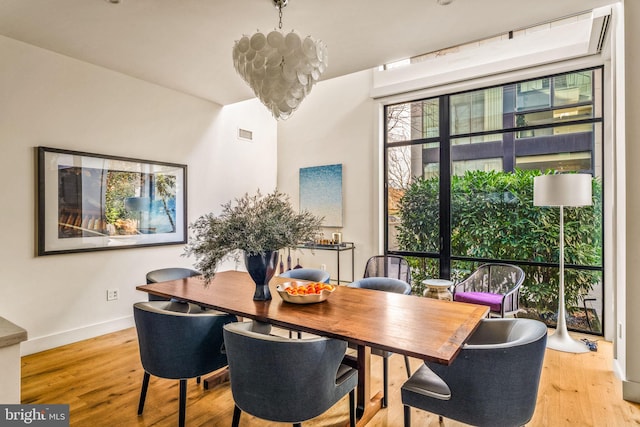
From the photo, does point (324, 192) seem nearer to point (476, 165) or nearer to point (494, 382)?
point (476, 165)

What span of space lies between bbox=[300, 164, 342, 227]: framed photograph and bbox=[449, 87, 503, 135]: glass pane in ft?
5.77

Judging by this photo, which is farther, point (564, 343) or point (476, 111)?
point (476, 111)

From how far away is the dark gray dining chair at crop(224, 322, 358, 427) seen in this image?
61.9 inches

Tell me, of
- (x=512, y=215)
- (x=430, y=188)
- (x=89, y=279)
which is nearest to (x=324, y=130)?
(x=430, y=188)

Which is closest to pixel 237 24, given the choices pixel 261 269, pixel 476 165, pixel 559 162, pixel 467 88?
pixel 261 269

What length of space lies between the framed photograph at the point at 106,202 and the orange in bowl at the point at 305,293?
98.8 inches

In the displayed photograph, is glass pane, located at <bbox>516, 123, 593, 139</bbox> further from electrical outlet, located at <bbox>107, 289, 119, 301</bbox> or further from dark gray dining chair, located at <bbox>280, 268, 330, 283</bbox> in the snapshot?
electrical outlet, located at <bbox>107, 289, 119, 301</bbox>

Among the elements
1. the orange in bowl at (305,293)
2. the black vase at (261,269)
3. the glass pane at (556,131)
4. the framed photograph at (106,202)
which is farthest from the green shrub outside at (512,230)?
the framed photograph at (106,202)

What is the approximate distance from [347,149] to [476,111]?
1.82 metres

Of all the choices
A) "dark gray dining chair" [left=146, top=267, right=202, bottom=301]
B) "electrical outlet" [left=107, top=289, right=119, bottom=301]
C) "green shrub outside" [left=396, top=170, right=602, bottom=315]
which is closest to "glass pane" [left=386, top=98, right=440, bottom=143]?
"green shrub outside" [left=396, top=170, right=602, bottom=315]

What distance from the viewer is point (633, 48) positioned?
246 cm

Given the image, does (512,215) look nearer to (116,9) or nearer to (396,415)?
(396,415)

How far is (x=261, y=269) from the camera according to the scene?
2355 mm

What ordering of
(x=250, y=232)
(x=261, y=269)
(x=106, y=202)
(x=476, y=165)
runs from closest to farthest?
1. (x=250, y=232)
2. (x=261, y=269)
3. (x=106, y=202)
4. (x=476, y=165)
